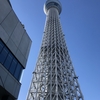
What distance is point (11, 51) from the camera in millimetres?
16031

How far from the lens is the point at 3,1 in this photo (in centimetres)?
1653

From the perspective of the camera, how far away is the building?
1419cm

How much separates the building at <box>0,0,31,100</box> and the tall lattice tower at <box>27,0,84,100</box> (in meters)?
14.1

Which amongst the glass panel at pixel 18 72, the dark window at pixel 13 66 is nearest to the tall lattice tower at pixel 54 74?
the glass panel at pixel 18 72

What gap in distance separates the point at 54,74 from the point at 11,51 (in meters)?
20.6

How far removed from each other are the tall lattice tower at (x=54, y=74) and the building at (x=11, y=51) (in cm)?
1412

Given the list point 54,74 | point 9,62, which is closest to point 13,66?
point 9,62

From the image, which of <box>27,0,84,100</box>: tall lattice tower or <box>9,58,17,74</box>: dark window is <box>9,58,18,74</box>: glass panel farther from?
<box>27,0,84,100</box>: tall lattice tower

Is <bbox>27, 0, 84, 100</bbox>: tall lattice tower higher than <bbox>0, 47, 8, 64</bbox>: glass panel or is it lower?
higher

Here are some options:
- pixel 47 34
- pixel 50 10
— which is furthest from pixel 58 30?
pixel 50 10

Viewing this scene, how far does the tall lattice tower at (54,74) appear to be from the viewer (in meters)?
29.8

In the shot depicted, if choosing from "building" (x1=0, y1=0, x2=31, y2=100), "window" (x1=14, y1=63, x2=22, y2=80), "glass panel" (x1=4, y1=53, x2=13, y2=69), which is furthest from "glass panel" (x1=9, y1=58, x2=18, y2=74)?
"window" (x1=14, y1=63, x2=22, y2=80)

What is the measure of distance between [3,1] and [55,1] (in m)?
66.7

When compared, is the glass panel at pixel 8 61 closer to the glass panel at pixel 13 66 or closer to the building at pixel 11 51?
the building at pixel 11 51
